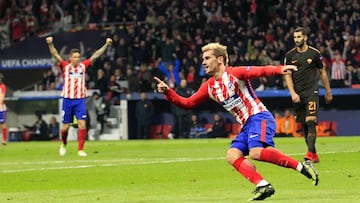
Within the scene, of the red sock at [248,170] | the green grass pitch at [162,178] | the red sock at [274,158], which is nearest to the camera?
the red sock at [248,170]

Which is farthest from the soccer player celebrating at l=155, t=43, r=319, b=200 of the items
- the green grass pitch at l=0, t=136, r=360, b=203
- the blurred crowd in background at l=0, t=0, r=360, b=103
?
the blurred crowd in background at l=0, t=0, r=360, b=103

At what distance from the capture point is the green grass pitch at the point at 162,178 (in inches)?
539

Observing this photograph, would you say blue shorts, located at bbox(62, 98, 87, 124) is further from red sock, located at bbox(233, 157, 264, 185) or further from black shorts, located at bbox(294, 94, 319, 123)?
red sock, located at bbox(233, 157, 264, 185)

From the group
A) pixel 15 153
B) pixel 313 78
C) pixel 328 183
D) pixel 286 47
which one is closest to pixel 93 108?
pixel 286 47

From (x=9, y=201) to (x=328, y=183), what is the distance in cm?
463

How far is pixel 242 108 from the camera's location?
41.7 ft

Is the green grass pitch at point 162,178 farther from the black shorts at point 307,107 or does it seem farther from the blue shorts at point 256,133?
the black shorts at point 307,107

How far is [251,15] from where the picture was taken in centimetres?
4147

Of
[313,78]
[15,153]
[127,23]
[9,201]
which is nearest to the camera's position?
[9,201]

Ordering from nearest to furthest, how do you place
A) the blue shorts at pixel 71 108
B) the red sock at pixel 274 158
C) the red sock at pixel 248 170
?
the red sock at pixel 248 170 < the red sock at pixel 274 158 < the blue shorts at pixel 71 108

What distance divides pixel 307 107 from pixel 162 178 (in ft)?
11.8

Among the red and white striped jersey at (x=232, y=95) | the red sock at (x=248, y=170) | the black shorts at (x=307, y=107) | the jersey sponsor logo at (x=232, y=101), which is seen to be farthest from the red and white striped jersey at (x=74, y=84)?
the red sock at (x=248, y=170)

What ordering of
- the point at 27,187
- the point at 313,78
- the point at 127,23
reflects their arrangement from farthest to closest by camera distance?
the point at 127,23 → the point at 313,78 → the point at 27,187

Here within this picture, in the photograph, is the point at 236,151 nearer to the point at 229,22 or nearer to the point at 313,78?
the point at 313,78
